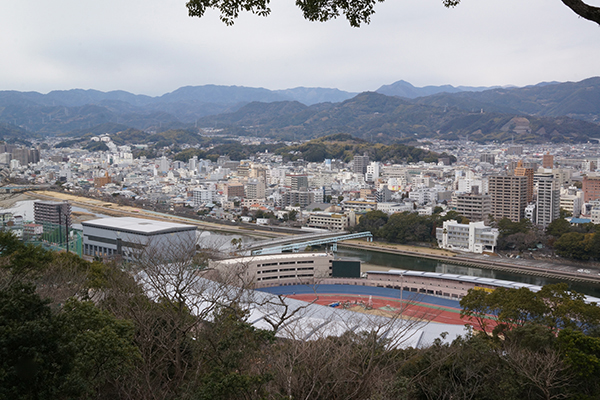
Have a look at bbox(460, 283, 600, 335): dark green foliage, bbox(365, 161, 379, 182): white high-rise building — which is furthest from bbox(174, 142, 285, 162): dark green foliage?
bbox(460, 283, 600, 335): dark green foliage

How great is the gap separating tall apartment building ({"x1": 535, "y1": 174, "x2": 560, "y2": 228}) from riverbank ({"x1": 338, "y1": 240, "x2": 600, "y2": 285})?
370 cm

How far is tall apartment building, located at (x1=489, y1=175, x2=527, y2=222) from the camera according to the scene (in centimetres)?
1598

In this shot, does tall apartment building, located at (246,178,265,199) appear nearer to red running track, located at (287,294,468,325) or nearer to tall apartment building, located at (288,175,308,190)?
tall apartment building, located at (288,175,308,190)

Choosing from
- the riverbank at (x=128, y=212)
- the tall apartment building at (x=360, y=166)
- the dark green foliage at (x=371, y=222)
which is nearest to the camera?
the dark green foliage at (x=371, y=222)

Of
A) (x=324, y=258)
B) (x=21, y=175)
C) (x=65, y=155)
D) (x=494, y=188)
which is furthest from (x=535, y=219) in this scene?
(x=65, y=155)

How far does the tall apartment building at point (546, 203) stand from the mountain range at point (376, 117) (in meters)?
34.9

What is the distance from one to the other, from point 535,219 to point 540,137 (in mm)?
36899

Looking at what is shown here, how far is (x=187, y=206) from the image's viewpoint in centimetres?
2183

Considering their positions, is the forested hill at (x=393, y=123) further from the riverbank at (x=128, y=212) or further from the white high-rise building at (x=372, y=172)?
the riverbank at (x=128, y=212)

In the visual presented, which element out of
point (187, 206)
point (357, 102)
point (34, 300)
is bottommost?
point (187, 206)

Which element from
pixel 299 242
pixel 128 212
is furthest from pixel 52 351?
pixel 128 212

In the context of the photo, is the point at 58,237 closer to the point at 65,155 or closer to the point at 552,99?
the point at 65,155

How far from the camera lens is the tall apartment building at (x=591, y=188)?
18.7 metres

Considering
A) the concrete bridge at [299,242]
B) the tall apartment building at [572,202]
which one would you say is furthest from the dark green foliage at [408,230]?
the tall apartment building at [572,202]
